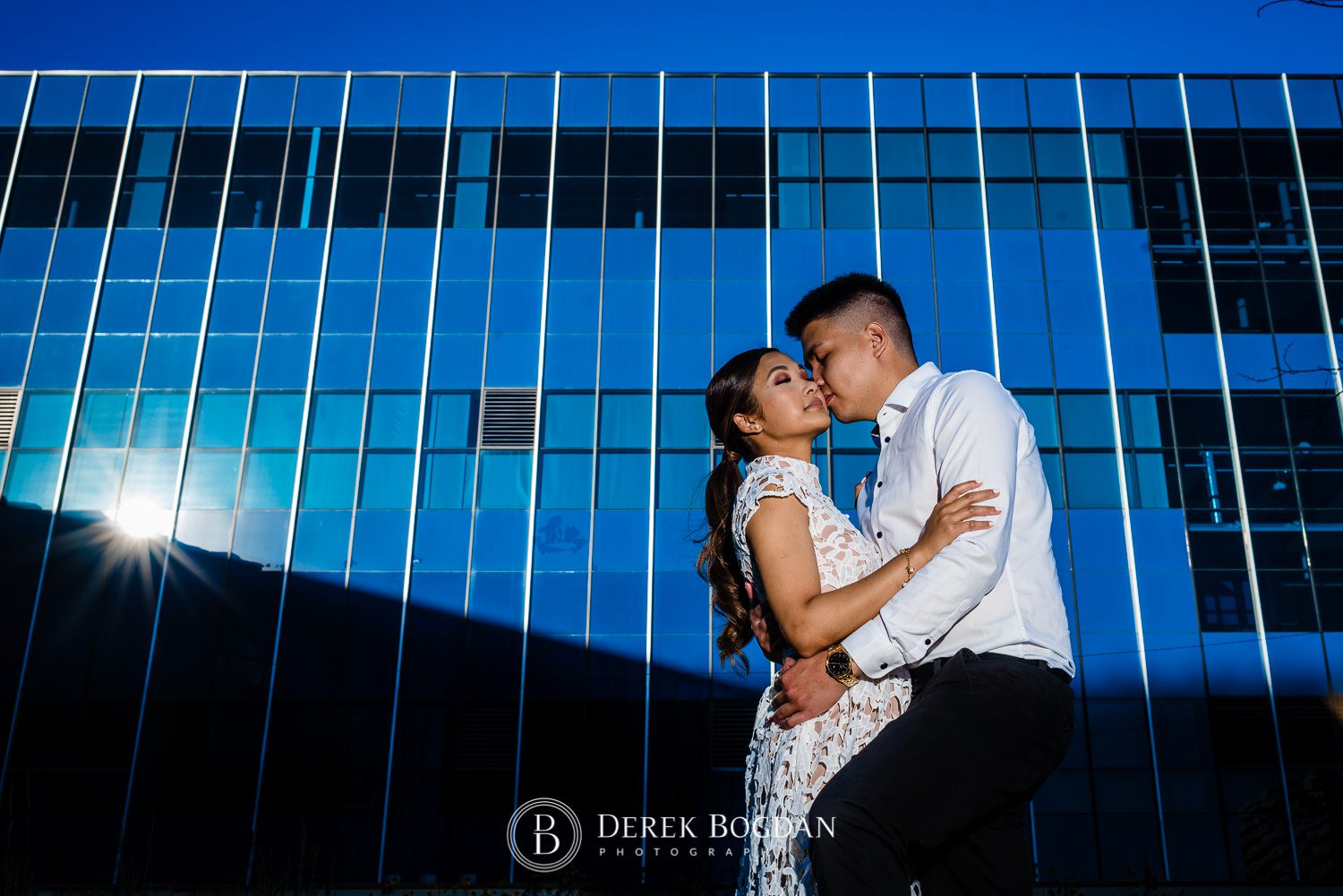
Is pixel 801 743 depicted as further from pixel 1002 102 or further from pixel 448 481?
pixel 1002 102

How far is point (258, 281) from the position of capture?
21.8 metres

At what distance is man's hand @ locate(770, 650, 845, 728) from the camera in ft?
10.3

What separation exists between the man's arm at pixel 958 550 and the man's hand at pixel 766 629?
1.59 ft

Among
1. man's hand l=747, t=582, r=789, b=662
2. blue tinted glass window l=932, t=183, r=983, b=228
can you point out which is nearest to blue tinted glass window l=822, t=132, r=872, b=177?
blue tinted glass window l=932, t=183, r=983, b=228

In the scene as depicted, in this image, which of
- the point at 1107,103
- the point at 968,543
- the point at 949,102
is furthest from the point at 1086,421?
the point at 968,543

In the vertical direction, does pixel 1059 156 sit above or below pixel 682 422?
above

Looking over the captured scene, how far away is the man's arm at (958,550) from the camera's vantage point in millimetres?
2830

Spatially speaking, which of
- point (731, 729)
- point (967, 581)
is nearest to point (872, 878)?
point (967, 581)

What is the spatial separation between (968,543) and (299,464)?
63.0 ft

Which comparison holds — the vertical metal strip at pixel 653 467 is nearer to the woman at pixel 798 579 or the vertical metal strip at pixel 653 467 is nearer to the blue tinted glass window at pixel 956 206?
the blue tinted glass window at pixel 956 206

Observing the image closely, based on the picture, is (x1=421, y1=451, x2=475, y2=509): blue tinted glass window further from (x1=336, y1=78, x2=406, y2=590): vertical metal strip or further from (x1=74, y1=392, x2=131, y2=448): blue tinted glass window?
(x1=74, y1=392, x2=131, y2=448): blue tinted glass window

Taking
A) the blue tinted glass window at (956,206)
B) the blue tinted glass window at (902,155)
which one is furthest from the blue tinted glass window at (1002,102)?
the blue tinted glass window at (956,206)

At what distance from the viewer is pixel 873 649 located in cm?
295

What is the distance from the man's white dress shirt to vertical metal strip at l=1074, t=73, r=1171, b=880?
58.5 ft
